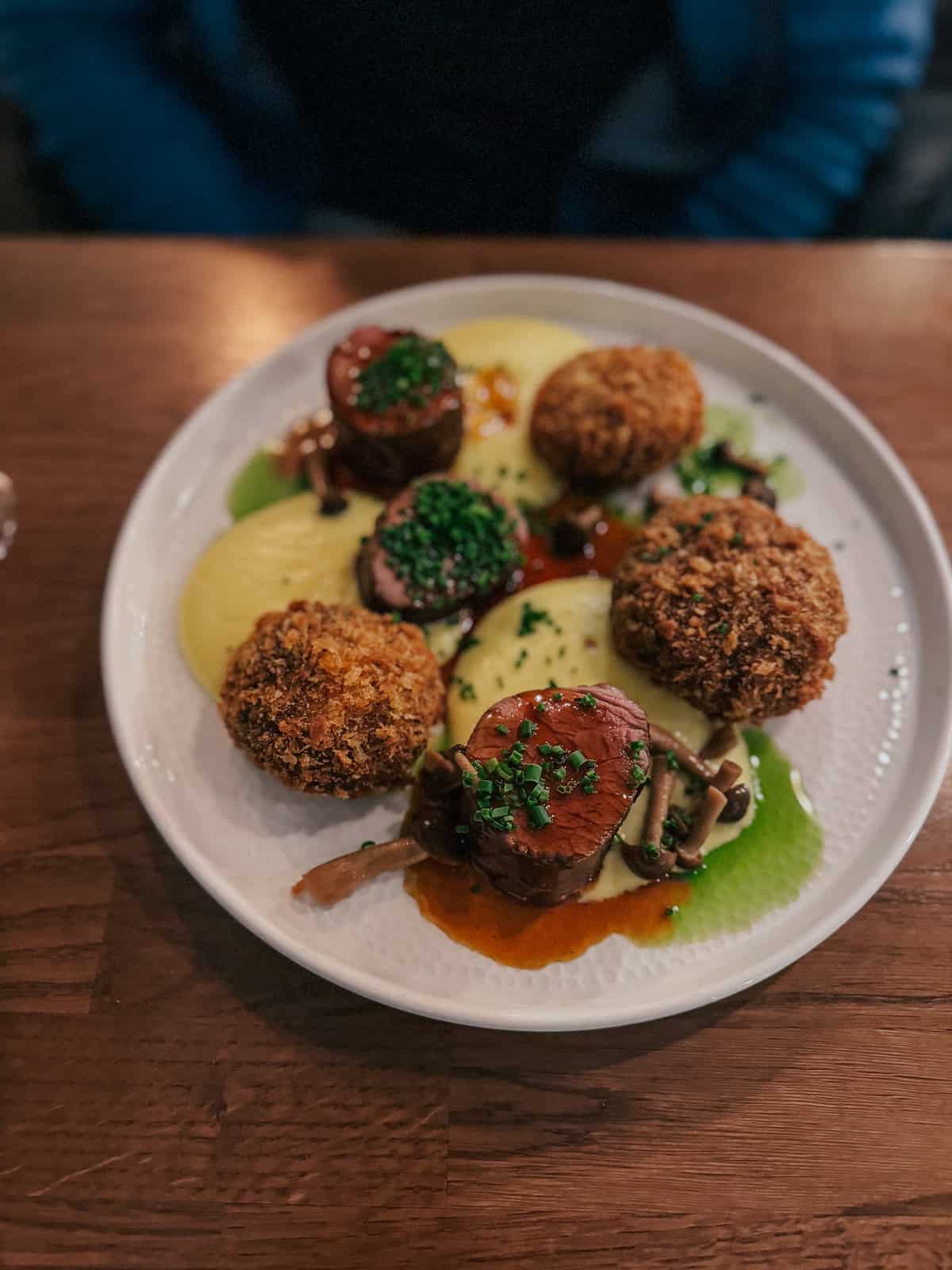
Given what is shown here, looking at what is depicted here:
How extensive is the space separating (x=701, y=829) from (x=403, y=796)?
2.38 ft

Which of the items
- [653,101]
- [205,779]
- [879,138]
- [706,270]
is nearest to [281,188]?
[653,101]

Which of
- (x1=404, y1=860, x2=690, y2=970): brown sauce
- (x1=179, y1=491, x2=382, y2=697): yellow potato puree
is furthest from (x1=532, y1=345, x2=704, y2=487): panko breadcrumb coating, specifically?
(x1=404, y1=860, x2=690, y2=970): brown sauce

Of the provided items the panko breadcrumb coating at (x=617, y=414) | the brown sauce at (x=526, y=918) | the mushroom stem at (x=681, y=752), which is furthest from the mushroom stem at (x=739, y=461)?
the brown sauce at (x=526, y=918)

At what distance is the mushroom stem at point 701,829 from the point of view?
2010 mm

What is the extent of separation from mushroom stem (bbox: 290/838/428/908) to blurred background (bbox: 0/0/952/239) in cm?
244

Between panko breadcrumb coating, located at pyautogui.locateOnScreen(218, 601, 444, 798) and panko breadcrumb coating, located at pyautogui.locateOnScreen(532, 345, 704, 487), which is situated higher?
panko breadcrumb coating, located at pyautogui.locateOnScreen(532, 345, 704, 487)

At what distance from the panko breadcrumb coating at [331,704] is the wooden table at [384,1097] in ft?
1.43

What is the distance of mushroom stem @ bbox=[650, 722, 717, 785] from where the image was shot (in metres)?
2.03

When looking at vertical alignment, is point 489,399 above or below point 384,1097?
above

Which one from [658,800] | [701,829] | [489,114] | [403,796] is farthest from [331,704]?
[489,114]

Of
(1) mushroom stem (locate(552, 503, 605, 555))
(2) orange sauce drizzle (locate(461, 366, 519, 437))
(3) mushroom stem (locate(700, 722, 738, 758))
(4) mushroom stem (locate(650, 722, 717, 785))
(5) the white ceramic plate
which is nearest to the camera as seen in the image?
(5) the white ceramic plate

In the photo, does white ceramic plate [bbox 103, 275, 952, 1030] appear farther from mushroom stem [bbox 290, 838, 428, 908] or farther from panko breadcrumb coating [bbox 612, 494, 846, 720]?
panko breadcrumb coating [bbox 612, 494, 846, 720]

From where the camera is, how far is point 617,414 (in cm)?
248

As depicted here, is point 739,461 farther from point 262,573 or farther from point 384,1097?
point 384,1097
